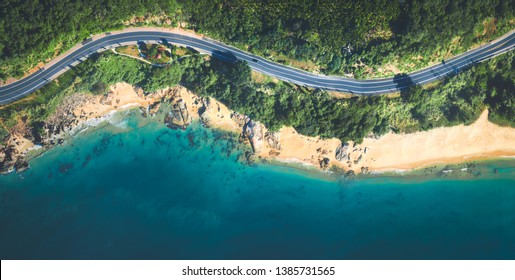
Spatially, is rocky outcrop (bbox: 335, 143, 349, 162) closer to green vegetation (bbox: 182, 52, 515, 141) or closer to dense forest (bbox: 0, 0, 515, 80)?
green vegetation (bbox: 182, 52, 515, 141)

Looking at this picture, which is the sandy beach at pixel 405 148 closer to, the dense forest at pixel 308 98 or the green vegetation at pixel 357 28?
the dense forest at pixel 308 98

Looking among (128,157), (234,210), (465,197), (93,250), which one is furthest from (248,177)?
(465,197)

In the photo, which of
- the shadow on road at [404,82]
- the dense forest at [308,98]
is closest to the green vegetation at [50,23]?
the dense forest at [308,98]

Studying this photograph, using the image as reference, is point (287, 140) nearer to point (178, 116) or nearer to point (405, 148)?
point (178, 116)

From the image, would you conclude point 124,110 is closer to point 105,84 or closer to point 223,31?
point 105,84

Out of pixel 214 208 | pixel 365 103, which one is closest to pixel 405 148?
pixel 365 103

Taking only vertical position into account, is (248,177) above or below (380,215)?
above

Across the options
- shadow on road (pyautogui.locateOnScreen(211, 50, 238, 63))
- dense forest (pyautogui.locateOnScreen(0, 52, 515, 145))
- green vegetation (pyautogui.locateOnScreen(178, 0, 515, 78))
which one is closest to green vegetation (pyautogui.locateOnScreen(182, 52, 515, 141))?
dense forest (pyautogui.locateOnScreen(0, 52, 515, 145))
